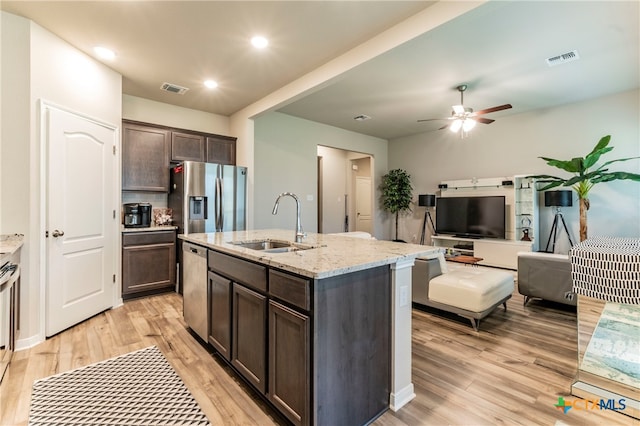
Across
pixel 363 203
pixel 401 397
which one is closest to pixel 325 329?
pixel 401 397

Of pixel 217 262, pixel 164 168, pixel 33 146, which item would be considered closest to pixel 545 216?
pixel 217 262

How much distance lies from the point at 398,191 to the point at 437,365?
17.0 feet

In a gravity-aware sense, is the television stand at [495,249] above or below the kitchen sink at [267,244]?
below

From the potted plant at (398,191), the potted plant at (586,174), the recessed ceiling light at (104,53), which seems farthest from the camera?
the potted plant at (398,191)

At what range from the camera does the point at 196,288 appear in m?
2.57

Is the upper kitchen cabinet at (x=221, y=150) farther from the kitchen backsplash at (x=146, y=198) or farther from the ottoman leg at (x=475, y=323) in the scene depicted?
the ottoman leg at (x=475, y=323)

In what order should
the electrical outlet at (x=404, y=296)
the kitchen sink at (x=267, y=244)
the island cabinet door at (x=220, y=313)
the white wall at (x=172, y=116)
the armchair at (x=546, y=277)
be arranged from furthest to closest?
1. the white wall at (x=172, y=116)
2. the armchair at (x=546, y=277)
3. the kitchen sink at (x=267, y=244)
4. the island cabinet door at (x=220, y=313)
5. the electrical outlet at (x=404, y=296)

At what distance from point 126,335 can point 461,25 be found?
416 cm

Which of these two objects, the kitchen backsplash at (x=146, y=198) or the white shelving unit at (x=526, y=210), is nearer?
the kitchen backsplash at (x=146, y=198)

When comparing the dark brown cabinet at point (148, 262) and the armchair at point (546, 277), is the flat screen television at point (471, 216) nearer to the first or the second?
the armchair at point (546, 277)

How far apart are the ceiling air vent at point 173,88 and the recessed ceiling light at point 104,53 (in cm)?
71

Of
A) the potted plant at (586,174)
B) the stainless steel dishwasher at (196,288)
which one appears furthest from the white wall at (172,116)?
the potted plant at (586,174)

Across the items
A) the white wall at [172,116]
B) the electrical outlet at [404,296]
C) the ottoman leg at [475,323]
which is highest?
the white wall at [172,116]

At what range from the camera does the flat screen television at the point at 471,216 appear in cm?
566
